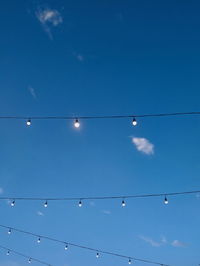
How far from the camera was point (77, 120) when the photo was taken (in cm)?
765

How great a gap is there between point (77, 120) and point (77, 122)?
0.32 feet

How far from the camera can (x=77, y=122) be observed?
7.57m

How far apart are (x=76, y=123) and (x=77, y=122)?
3 cm

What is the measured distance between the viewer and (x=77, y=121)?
25.0 ft

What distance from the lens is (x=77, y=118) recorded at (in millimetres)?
7680

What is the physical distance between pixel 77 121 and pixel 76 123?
7 cm

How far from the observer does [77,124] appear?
7.55m

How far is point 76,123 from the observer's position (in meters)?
7.57

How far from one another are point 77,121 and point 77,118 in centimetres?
10

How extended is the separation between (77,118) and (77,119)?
0.08 ft

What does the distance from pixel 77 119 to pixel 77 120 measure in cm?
3

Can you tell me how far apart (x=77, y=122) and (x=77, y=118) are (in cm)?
15

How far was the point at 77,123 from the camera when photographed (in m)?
7.55

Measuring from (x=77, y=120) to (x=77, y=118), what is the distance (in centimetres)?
6
